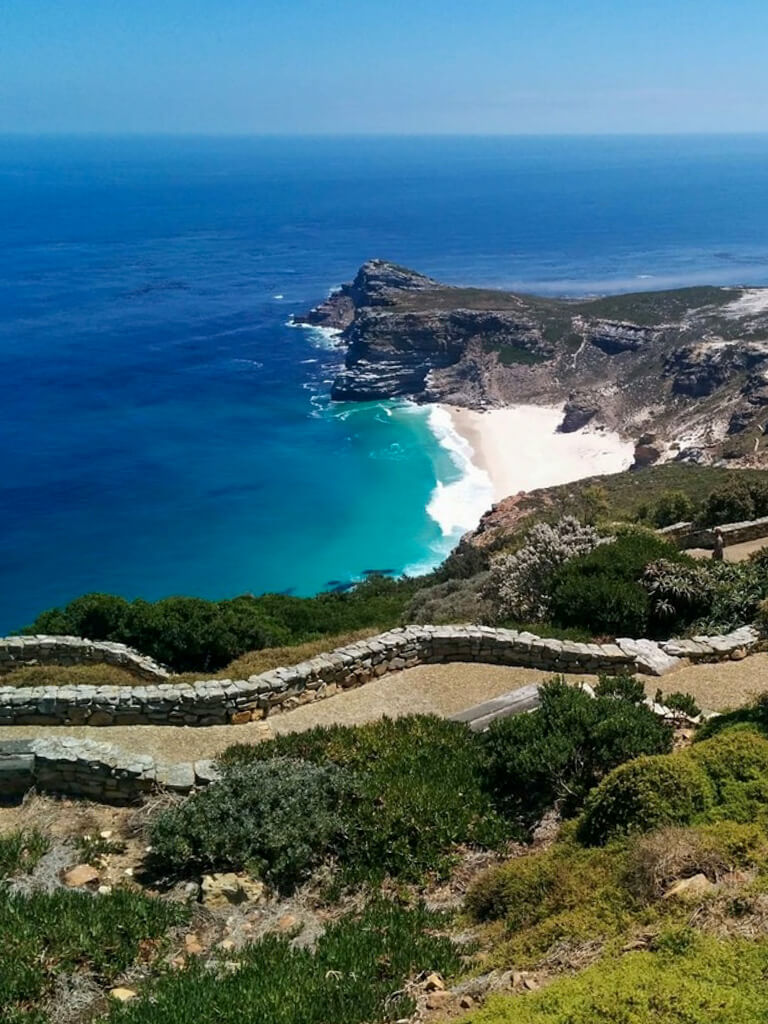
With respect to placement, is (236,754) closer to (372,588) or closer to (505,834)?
(505,834)

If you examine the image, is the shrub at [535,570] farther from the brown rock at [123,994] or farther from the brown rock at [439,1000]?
the brown rock at [123,994]

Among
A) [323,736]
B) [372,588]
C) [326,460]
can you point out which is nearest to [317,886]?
[323,736]

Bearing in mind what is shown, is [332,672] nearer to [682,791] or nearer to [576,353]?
[682,791]

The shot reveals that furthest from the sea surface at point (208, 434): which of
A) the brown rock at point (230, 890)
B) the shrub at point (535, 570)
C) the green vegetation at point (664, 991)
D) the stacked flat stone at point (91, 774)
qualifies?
the green vegetation at point (664, 991)

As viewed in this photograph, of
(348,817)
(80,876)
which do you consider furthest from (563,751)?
(80,876)

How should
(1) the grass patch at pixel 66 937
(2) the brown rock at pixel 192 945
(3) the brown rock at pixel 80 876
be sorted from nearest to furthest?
(1) the grass patch at pixel 66 937, (2) the brown rock at pixel 192 945, (3) the brown rock at pixel 80 876

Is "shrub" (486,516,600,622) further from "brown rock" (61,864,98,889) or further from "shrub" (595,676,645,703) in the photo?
"brown rock" (61,864,98,889)

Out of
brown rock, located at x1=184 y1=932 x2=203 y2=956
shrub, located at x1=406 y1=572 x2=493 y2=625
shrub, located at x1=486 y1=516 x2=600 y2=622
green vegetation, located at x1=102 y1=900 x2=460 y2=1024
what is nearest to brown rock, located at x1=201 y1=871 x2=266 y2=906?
brown rock, located at x1=184 y1=932 x2=203 y2=956
